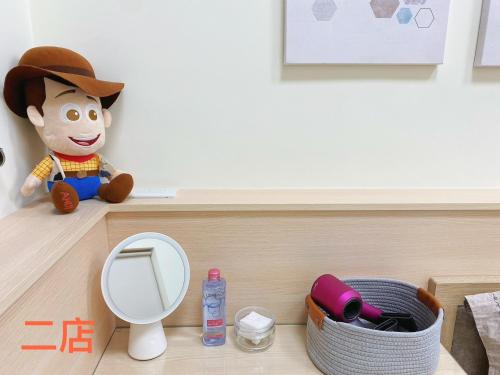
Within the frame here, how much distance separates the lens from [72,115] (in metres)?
0.73

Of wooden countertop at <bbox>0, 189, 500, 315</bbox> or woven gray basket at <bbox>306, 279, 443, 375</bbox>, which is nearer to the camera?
wooden countertop at <bbox>0, 189, 500, 315</bbox>

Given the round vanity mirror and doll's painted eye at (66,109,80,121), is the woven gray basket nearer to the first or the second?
the round vanity mirror

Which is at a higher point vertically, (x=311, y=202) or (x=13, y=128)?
(x=13, y=128)

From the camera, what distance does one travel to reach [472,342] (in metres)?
0.90

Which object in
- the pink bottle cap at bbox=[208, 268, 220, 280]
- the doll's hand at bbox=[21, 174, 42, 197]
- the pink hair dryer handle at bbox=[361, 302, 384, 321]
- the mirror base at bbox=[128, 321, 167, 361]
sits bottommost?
the mirror base at bbox=[128, 321, 167, 361]

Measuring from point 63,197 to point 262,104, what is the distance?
484mm

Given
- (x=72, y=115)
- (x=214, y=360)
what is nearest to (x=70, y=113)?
(x=72, y=115)

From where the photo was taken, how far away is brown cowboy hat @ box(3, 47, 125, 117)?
2.22ft

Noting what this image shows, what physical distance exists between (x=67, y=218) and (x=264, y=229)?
417 mm

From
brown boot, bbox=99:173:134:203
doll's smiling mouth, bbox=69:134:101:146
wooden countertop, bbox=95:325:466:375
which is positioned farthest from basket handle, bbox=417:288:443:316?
doll's smiling mouth, bbox=69:134:101:146

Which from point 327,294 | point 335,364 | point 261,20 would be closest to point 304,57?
point 261,20

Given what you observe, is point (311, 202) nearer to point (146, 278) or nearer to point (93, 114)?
point (146, 278)

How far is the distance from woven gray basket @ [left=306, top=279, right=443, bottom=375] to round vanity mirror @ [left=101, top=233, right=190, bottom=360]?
30 centimetres

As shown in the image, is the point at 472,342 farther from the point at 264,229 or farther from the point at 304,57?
the point at 304,57
